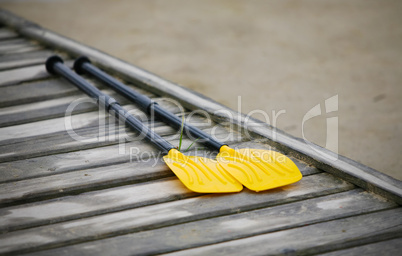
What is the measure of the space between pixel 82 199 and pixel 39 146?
44cm

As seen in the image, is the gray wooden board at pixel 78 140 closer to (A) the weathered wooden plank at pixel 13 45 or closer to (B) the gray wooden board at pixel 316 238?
(B) the gray wooden board at pixel 316 238

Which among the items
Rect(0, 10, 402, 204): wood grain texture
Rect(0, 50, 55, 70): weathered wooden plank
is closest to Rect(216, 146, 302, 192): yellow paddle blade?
Rect(0, 10, 402, 204): wood grain texture

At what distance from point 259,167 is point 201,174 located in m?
0.20

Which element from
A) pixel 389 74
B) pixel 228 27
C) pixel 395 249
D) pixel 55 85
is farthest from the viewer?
pixel 228 27

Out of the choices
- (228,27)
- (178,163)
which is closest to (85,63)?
(178,163)

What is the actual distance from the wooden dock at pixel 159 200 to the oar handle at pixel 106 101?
39 millimetres

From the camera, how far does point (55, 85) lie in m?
2.30

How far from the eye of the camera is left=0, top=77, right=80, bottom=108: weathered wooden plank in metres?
2.15

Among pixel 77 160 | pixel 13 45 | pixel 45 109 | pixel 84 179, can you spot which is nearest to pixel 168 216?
pixel 84 179

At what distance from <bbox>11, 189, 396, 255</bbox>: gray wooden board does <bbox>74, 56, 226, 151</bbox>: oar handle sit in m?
0.37

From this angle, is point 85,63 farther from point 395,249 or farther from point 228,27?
point 228,27

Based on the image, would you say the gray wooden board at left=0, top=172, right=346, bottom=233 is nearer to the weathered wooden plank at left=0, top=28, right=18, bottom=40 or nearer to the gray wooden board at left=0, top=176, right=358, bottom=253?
the gray wooden board at left=0, top=176, right=358, bottom=253

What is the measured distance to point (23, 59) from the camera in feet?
8.64

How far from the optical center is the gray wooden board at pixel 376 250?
117 centimetres
